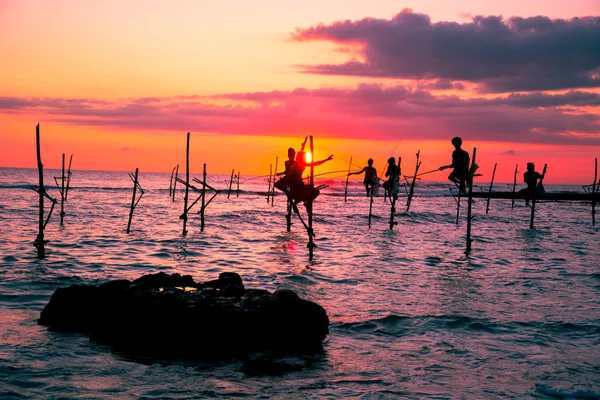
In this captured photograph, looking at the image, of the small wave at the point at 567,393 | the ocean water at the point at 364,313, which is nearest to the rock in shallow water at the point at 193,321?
the ocean water at the point at 364,313

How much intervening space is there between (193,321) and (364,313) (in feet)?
12.7

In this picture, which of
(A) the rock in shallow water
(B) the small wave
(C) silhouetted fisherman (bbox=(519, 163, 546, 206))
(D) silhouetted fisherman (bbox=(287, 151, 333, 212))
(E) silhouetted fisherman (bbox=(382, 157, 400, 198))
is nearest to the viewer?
(B) the small wave

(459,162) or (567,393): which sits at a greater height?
(459,162)

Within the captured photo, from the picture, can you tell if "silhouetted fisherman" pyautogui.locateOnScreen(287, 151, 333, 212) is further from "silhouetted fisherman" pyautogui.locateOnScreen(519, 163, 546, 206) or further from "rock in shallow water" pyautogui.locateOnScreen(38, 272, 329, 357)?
"silhouetted fisherman" pyautogui.locateOnScreen(519, 163, 546, 206)

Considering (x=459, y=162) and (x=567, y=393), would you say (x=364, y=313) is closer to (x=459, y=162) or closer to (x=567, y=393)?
(x=567, y=393)

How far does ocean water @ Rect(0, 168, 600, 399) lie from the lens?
743 centimetres

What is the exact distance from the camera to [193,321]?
899 cm

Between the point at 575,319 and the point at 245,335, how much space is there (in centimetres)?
667

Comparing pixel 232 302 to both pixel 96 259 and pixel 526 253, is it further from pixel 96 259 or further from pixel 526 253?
pixel 526 253

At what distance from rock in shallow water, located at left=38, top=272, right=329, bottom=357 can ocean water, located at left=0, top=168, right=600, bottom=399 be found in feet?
1.30

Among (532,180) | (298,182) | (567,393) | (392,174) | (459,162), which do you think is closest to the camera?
(567,393)

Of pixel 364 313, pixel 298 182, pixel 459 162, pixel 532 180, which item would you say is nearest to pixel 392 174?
pixel 532 180

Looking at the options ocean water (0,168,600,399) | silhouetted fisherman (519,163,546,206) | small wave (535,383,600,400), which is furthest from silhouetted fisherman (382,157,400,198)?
small wave (535,383,600,400)

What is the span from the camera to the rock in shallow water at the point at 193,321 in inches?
350
